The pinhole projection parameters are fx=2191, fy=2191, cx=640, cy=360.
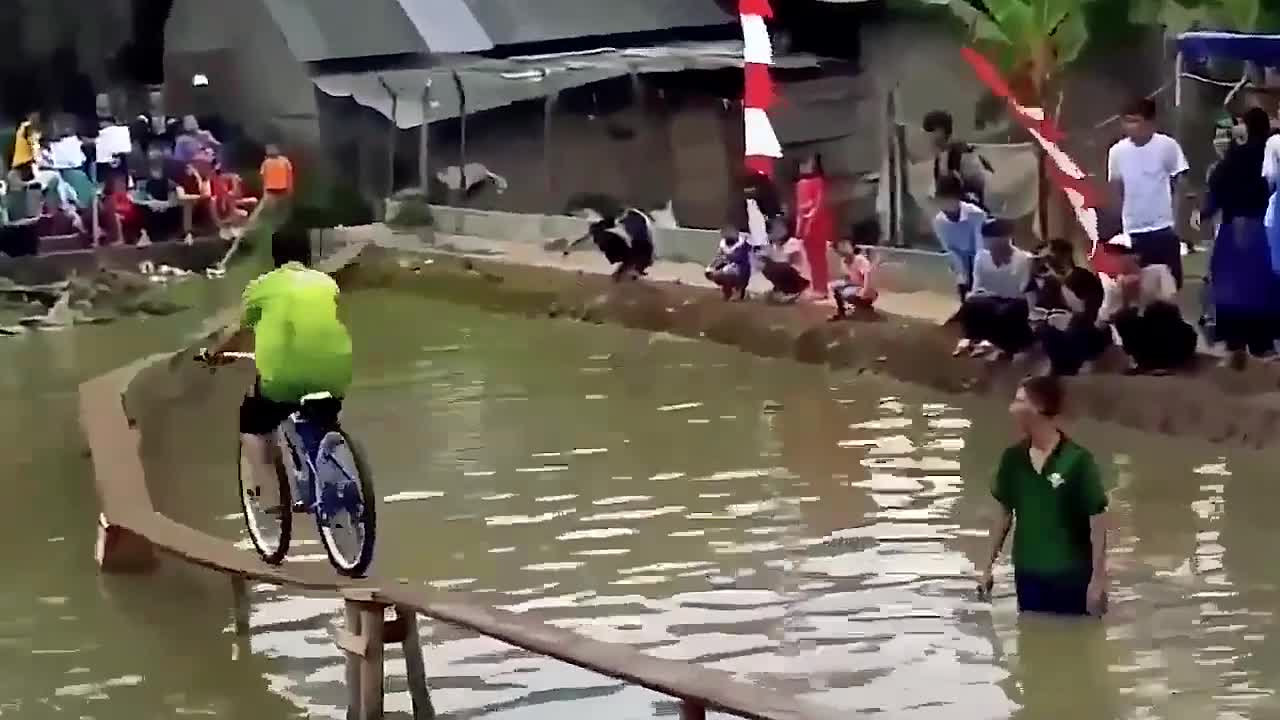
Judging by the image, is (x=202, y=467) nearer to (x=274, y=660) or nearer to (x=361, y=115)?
(x=274, y=660)

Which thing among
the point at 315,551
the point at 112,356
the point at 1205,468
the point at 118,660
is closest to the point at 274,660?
the point at 118,660

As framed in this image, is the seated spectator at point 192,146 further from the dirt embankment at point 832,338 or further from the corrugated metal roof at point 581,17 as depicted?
the corrugated metal roof at point 581,17

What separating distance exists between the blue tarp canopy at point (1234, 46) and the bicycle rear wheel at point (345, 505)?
7026 millimetres

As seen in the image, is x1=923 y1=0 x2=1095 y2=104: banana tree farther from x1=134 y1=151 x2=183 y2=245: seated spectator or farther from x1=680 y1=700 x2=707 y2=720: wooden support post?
x1=680 y1=700 x2=707 y2=720: wooden support post

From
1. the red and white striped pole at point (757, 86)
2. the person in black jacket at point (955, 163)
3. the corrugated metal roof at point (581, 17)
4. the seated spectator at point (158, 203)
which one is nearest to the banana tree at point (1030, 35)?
the person in black jacket at point (955, 163)

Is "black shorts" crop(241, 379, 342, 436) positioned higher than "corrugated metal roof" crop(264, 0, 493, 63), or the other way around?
"corrugated metal roof" crop(264, 0, 493, 63)

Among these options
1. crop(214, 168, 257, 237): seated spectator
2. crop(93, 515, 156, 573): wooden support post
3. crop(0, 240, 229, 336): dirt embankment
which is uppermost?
crop(93, 515, 156, 573): wooden support post

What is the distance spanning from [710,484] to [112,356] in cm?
916

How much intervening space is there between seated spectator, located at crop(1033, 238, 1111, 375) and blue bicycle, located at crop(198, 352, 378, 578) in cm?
639

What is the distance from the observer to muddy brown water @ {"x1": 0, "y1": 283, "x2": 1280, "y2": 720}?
852 centimetres

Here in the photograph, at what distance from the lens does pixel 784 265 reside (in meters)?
19.1

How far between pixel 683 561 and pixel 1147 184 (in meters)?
5.18

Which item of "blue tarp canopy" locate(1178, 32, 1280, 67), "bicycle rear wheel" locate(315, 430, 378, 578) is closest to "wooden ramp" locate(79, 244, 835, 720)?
"bicycle rear wheel" locate(315, 430, 378, 578)

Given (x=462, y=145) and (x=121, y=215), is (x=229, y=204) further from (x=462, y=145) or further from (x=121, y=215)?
(x=462, y=145)
